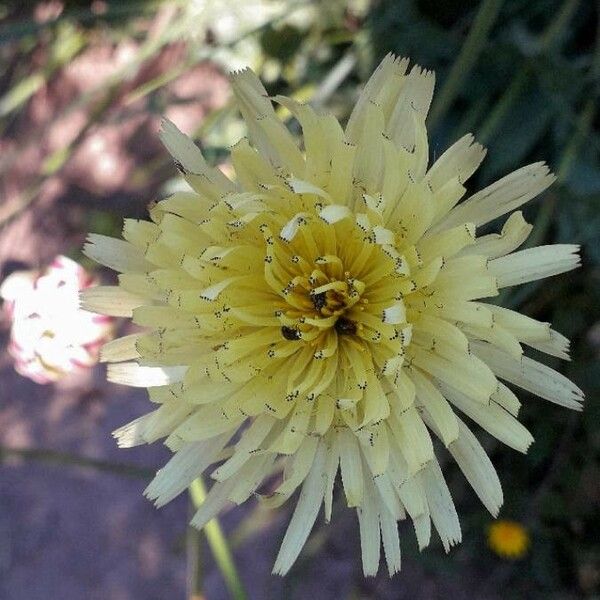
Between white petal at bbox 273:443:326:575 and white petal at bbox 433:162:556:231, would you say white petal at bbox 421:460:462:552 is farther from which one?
white petal at bbox 433:162:556:231

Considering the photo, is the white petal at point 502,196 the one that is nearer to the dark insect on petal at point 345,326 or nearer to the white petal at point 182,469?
the dark insect on petal at point 345,326

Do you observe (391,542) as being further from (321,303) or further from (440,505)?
(321,303)

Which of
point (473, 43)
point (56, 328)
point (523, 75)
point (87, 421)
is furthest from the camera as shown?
point (87, 421)

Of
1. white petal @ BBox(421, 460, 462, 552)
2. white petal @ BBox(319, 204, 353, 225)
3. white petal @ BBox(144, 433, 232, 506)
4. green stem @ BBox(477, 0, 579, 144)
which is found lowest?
white petal @ BBox(421, 460, 462, 552)

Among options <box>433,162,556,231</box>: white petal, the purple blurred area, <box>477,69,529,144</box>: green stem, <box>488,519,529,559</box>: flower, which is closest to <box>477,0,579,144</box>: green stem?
<box>477,69,529,144</box>: green stem

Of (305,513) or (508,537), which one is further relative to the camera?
(508,537)

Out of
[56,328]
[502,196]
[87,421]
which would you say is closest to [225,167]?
[56,328]

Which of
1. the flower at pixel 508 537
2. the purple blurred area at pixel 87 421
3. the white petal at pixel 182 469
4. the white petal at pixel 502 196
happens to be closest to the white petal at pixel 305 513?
the white petal at pixel 182 469
